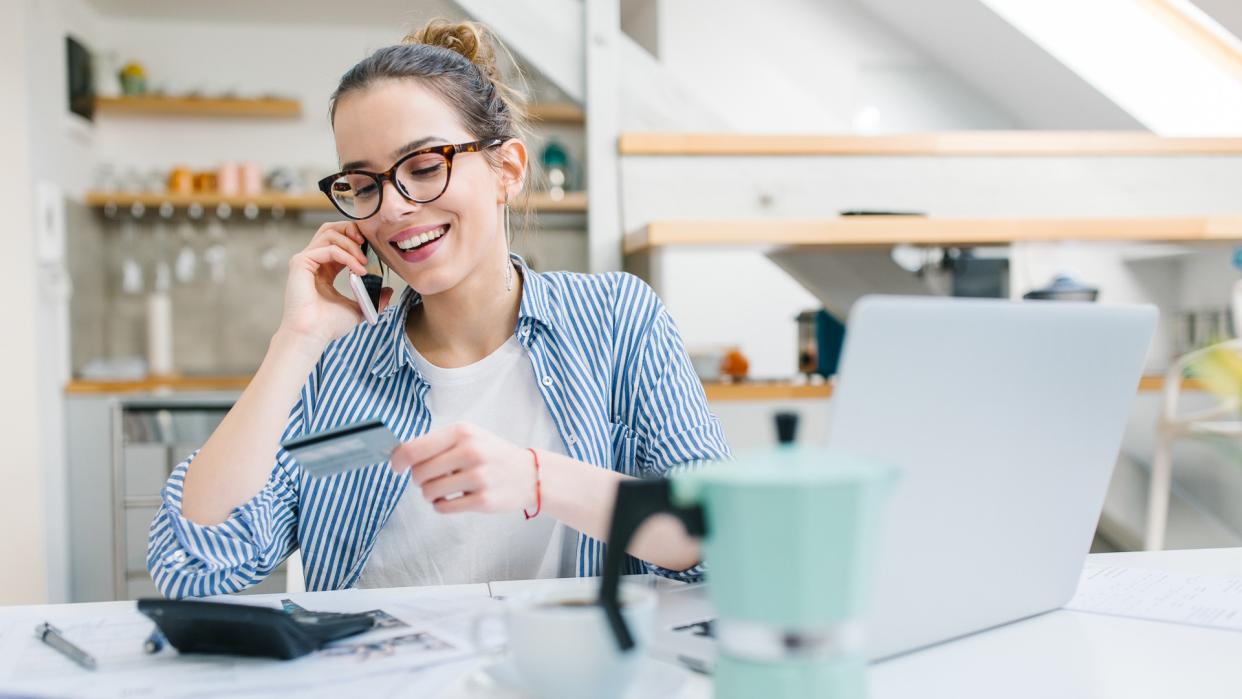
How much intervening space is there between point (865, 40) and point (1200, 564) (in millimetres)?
4420

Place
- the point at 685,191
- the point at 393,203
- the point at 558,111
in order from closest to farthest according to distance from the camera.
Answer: the point at 393,203, the point at 685,191, the point at 558,111

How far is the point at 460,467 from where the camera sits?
0.83 metres

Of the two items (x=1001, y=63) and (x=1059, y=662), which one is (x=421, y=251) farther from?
(x=1001, y=63)

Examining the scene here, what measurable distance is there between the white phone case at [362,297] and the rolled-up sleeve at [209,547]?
0.65ft

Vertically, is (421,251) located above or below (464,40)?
below

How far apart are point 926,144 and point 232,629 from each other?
2.39 meters

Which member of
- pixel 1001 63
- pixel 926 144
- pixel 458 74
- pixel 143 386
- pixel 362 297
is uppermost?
pixel 1001 63

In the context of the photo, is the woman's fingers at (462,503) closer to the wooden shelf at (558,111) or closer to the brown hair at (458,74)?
the brown hair at (458,74)

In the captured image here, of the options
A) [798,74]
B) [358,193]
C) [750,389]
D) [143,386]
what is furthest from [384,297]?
[798,74]

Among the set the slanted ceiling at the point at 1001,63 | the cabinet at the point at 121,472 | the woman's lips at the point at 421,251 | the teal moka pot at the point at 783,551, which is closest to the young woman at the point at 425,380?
the woman's lips at the point at 421,251

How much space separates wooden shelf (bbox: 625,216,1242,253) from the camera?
2.37 metres

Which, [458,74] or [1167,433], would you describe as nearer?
[458,74]

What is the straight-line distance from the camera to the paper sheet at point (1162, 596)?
2.95 ft

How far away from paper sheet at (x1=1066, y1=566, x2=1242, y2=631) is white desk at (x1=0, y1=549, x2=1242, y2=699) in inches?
1.2
